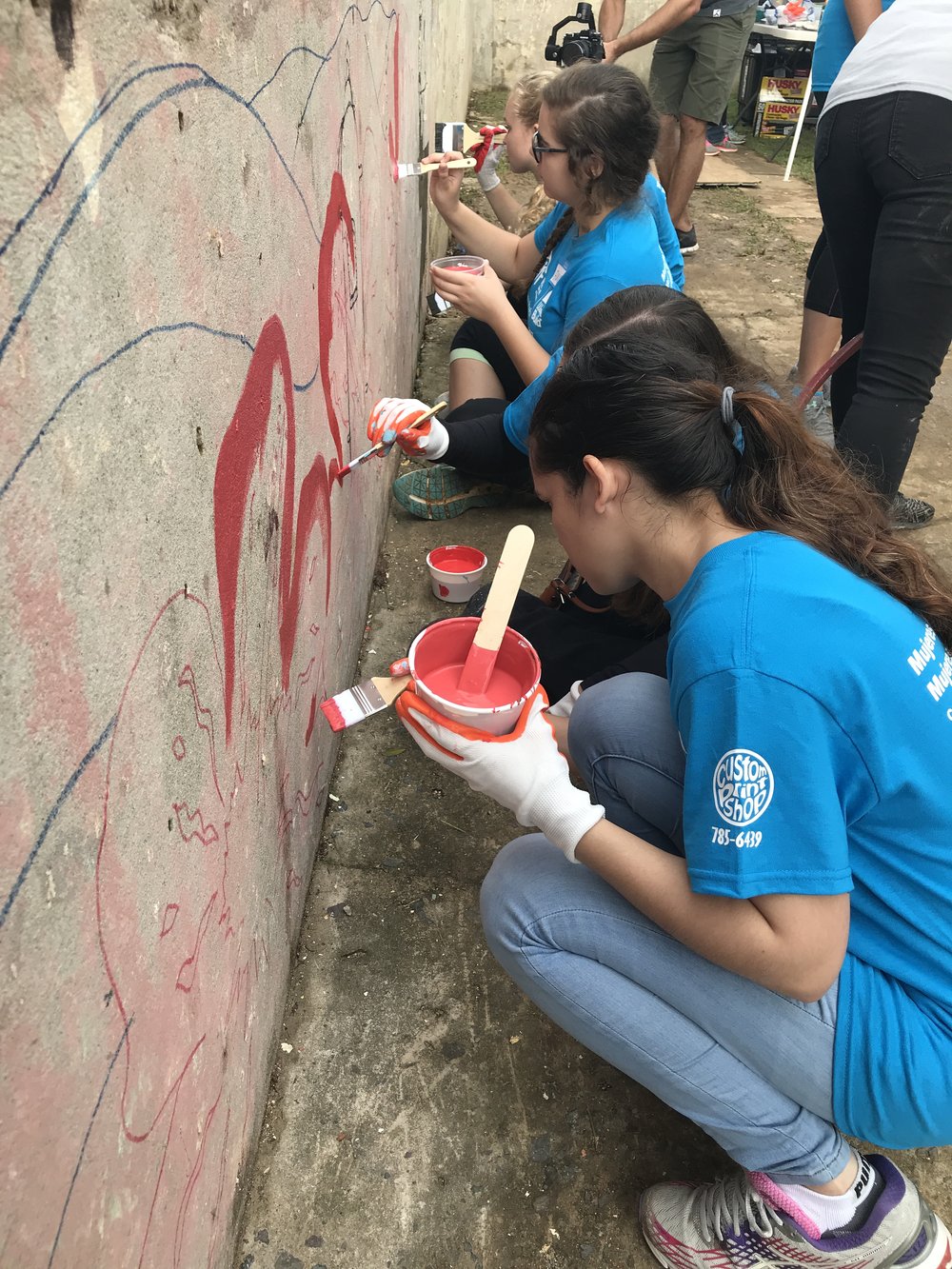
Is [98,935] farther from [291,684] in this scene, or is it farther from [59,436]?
[291,684]

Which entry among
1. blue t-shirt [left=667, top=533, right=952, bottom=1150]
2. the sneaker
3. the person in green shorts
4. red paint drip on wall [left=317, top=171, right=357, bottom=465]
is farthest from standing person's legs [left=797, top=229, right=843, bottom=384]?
blue t-shirt [left=667, top=533, right=952, bottom=1150]

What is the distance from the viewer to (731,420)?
1300mm

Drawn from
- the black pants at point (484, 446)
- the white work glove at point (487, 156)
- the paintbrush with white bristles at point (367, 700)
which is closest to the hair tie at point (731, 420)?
the paintbrush with white bristles at point (367, 700)

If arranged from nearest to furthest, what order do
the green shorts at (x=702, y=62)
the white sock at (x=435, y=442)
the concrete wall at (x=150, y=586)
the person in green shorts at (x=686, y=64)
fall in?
the concrete wall at (x=150, y=586), the white sock at (x=435, y=442), the person in green shorts at (x=686, y=64), the green shorts at (x=702, y=62)

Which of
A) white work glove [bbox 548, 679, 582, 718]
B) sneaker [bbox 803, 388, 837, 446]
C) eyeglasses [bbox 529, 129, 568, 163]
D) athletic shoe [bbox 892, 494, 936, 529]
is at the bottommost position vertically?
athletic shoe [bbox 892, 494, 936, 529]

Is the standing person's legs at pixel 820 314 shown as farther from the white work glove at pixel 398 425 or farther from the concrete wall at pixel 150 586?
the concrete wall at pixel 150 586

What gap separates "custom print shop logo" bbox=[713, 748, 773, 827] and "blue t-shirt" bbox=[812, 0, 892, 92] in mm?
2699

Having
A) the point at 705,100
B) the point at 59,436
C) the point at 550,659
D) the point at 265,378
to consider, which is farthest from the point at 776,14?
the point at 59,436

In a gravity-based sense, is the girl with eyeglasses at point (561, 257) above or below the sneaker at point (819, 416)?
above

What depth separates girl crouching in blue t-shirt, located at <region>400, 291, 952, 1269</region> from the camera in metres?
1.08

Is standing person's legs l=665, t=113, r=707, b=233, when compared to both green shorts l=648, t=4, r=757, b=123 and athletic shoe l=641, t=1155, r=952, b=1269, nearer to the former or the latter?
green shorts l=648, t=4, r=757, b=123

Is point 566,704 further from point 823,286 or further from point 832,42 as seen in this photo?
point 832,42

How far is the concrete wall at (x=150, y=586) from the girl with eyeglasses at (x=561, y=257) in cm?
91

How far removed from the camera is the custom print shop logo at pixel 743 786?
105 cm
